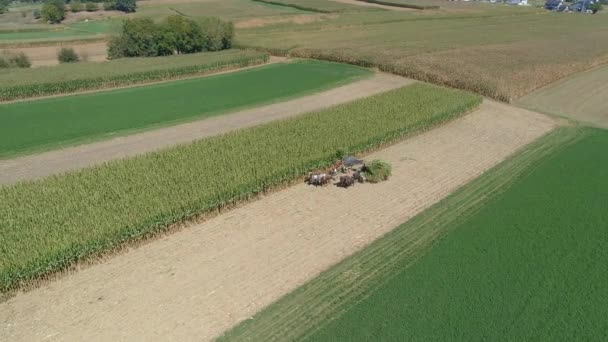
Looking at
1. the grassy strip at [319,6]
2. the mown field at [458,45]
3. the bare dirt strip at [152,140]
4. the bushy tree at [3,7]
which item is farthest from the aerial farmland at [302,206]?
the bushy tree at [3,7]

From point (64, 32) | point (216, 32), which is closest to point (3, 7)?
point (64, 32)

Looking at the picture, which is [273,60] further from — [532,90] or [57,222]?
[57,222]

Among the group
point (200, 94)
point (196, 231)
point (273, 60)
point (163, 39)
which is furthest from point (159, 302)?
point (163, 39)

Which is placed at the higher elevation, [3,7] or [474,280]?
[3,7]

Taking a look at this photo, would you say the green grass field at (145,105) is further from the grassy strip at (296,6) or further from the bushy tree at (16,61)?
the grassy strip at (296,6)

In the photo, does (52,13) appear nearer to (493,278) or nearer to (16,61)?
(16,61)
